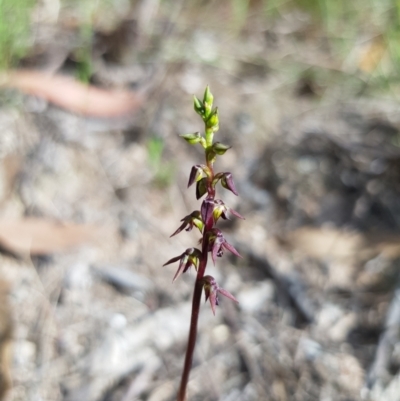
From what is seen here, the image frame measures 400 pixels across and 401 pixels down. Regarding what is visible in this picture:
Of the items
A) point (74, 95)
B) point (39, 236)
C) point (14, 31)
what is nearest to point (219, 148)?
point (39, 236)

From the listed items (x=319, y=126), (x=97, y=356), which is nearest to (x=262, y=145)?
(x=319, y=126)

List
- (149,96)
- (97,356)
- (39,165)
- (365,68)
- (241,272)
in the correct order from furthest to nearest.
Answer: (365,68) → (149,96) → (39,165) → (241,272) → (97,356)

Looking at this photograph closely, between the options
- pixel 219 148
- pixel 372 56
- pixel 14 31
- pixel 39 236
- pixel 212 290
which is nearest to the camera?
pixel 219 148

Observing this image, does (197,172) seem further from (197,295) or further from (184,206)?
(184,206)

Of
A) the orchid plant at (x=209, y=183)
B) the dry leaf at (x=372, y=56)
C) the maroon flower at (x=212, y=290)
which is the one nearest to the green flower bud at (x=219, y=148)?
the orchid plant at (x=209, y=183)

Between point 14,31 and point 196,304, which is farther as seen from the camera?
point 14,31

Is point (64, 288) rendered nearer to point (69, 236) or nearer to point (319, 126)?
point (69, 236)
